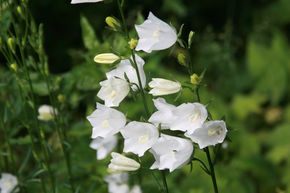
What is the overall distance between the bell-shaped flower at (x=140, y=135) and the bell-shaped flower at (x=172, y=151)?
28 millimetres

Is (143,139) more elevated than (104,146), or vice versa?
(143,139)

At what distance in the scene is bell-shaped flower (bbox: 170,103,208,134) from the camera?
A: 1778 mm

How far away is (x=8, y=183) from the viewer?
103 inches

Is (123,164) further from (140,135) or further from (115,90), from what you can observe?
(115,90)

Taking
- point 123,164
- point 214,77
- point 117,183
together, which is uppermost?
point 123,164

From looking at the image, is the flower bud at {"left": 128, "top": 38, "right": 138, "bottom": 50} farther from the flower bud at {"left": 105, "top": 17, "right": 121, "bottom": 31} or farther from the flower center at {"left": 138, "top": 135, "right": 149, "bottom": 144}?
the flower center at {"left": 138, "top": 135, "right": 149, "bottom": 144}

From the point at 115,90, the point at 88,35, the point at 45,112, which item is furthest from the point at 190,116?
the point at 88,35

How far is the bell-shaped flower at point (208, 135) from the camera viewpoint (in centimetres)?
180

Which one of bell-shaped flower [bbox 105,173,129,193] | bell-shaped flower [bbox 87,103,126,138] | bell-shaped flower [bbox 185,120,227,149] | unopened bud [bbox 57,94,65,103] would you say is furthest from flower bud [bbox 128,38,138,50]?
bell-shaped flower [bbox 105,173,129,193]

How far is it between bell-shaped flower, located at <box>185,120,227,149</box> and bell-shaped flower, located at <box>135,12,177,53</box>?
0.93 feet

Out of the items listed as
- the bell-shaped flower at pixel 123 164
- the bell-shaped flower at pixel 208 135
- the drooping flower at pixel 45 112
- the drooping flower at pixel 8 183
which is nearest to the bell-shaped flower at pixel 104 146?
the drooping flower at pixel 45 112

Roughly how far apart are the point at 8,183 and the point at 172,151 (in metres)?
1.07

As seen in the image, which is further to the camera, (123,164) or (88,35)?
(88,35)

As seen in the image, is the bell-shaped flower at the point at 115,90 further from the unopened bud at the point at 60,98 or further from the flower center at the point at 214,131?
the unopened bud at the point at 60,98
